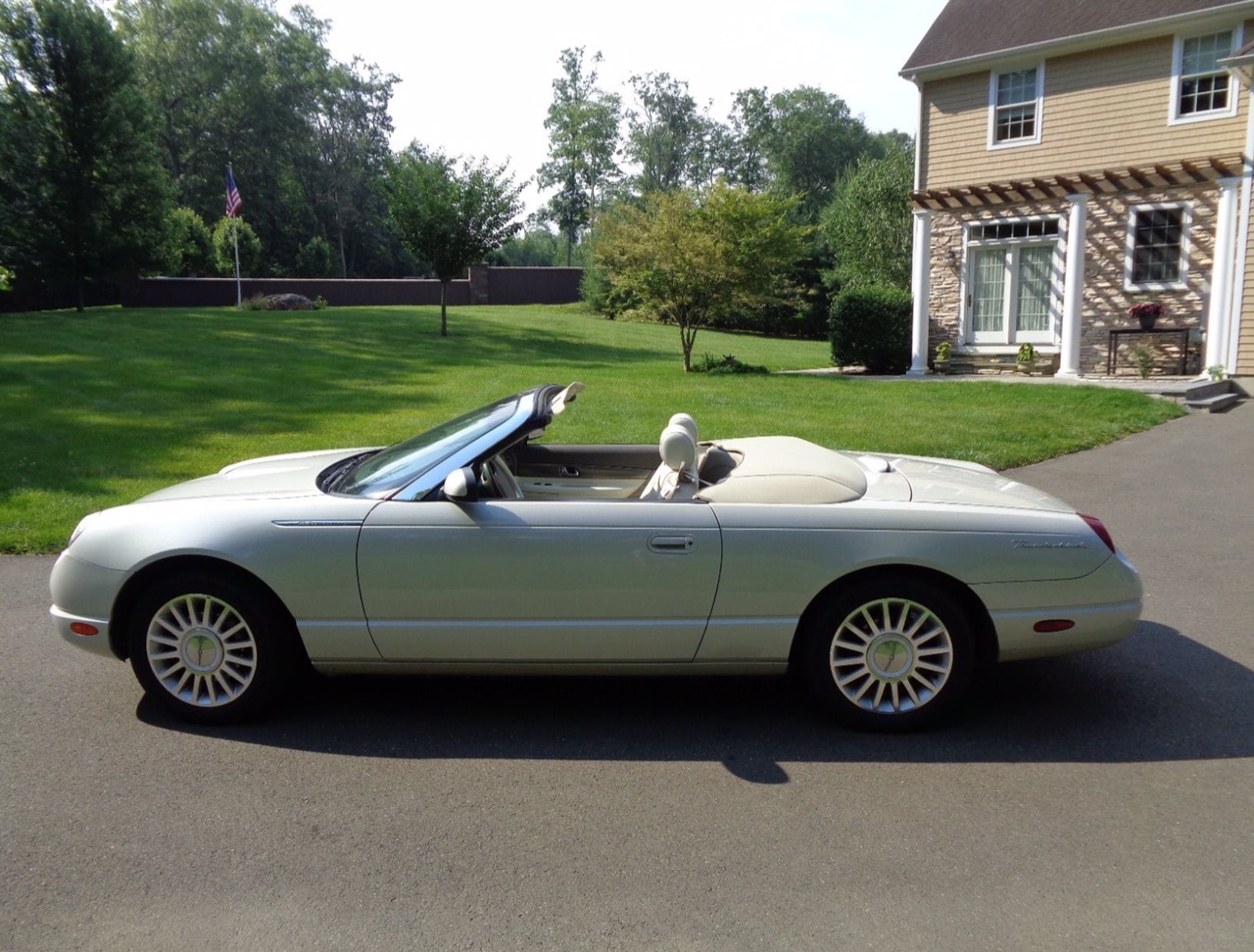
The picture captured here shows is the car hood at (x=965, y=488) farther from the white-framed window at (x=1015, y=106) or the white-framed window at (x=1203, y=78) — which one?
the white-framed window at (x=1015, y=106)

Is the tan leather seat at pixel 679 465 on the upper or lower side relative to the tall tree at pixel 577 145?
lower

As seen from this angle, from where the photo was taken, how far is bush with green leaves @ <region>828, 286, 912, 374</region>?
70.7ft

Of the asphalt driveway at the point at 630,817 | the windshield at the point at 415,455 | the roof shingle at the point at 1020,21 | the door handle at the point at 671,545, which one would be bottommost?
the asphalt driveway at the point at 630,817

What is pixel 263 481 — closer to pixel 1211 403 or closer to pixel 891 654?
pixel 891 654

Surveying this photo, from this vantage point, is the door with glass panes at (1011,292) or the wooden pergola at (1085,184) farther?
the door with glass panes at (1011,292)

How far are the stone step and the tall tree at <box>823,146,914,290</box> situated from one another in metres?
22.2

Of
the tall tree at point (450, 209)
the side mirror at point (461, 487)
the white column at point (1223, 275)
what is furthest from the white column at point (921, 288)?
the side mirror at point (461, 487)

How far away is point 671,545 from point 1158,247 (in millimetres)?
17969

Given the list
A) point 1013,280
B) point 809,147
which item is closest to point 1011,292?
point 1013,280

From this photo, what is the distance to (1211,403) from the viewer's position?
15.3 metres

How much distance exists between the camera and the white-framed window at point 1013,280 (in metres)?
20.0

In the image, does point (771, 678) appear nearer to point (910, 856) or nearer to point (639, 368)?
point (910, 856)

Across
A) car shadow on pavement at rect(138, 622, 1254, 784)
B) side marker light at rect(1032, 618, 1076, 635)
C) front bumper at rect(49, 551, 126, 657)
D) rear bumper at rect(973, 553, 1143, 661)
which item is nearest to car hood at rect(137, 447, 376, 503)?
front bumper at rect(49, 551, 126, 657)

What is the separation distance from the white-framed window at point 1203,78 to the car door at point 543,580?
1841 centimetres
